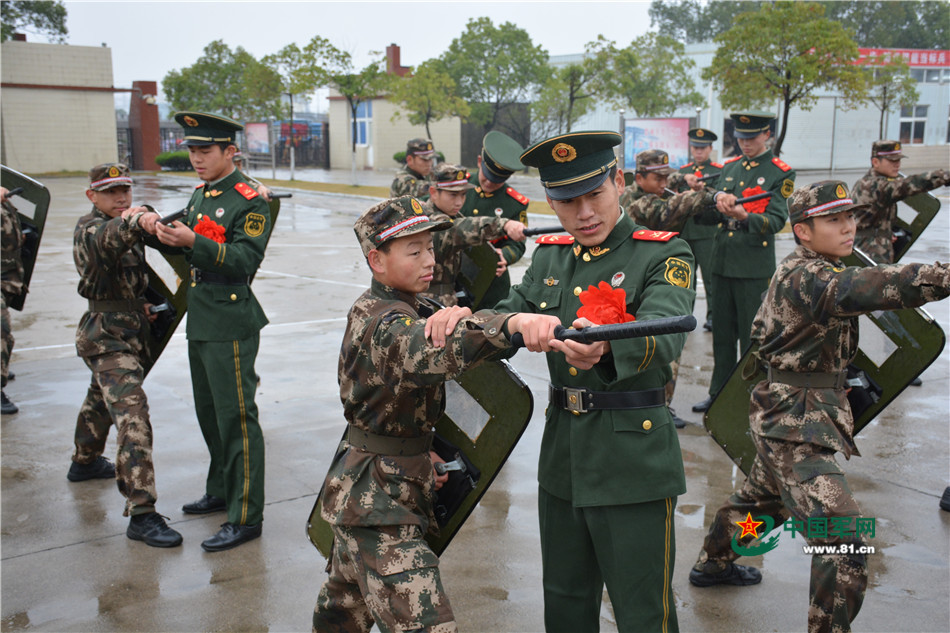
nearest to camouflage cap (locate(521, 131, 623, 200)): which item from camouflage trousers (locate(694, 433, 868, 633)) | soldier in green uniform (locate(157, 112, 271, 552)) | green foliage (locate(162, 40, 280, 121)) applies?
camouflage trousers (locate(694, 433, 868, 633))

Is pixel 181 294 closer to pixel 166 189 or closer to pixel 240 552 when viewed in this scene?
pixel 240 552

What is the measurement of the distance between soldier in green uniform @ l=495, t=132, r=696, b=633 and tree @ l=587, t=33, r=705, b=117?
35146 millimetres

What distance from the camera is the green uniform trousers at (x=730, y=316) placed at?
700 centimetres

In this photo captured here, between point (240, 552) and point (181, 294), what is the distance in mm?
1894

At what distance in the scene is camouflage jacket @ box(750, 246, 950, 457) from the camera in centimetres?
355

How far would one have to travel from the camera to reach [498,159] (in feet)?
22.5

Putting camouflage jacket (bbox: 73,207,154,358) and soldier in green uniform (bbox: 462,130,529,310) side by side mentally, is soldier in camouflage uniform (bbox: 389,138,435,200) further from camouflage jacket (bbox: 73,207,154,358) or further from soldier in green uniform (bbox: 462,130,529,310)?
camouflage jacket (bbox: 73,207,154,358)

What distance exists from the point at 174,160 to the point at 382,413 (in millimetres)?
40321

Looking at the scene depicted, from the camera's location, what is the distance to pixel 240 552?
4727 mm

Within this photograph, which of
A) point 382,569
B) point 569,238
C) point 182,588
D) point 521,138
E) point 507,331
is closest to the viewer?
point 507,331

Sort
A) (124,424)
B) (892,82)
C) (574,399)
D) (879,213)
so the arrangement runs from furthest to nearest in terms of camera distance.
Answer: (892,82) → (879,213) → (124,424) → (574,399)

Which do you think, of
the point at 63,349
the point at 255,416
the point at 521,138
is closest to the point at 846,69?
the point at 63,349

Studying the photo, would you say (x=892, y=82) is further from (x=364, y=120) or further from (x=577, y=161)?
(x=577, y=161)

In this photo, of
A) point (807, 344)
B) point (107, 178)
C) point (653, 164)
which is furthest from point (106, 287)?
point (653, 164)
